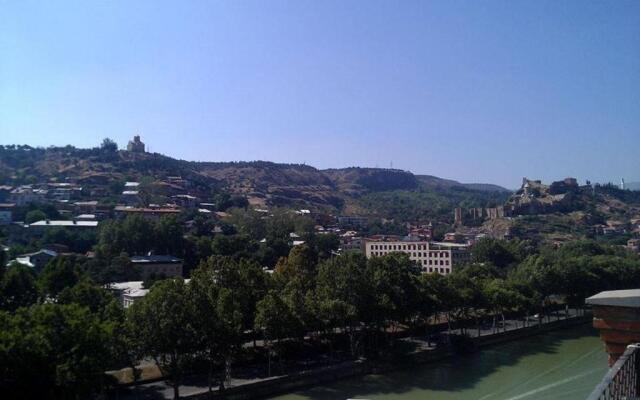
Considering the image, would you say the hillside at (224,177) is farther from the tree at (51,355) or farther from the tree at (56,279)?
the tree at (51,355)

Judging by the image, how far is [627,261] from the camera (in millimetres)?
41562

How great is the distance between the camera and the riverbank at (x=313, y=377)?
714 inches

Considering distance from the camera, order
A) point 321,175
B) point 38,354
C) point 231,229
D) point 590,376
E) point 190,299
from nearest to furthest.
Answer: point 38,354
point 190,299
point 590,376
point 231,229
point 321,175

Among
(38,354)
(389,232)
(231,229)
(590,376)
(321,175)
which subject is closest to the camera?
(38,354)

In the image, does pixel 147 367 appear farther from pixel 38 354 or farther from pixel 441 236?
pixel 441 236

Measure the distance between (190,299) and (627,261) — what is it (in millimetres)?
35990

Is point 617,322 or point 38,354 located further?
point 38,354

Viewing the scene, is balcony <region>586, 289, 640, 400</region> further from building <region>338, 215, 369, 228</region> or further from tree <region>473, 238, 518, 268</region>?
building <region>338, 215, 369, 228</region>

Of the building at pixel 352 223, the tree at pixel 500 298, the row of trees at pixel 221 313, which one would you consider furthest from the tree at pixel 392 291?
the building at pixel 352 223

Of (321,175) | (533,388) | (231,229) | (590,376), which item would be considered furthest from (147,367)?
(321,175)

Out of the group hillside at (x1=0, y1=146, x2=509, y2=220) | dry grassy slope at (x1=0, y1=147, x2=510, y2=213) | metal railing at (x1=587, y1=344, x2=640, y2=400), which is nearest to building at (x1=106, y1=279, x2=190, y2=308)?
metal railing at (x1=587, y1=344, x2=640, y2=400)

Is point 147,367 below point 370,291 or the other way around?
below

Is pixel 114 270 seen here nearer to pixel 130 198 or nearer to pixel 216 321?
pixel 216 321

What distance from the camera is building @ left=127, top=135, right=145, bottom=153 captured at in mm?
110375
